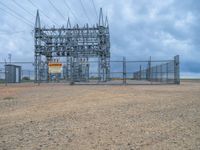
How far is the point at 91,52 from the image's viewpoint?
45.2 m

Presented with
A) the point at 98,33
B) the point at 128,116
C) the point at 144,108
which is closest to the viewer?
the point at 128,116

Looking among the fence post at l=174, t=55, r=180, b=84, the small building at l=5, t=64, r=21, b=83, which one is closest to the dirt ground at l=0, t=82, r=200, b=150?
the fence post at l=174, t=55, r=180, b=84

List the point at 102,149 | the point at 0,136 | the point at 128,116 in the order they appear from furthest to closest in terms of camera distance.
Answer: the point at 128,116, the point at 0,136, the point at 102,149

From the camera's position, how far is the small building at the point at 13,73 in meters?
41.9

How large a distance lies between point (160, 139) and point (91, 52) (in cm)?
3911

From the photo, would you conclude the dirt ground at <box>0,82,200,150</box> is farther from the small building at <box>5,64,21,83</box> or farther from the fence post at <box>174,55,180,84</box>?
the small building at <box>5,64,21,83</box>

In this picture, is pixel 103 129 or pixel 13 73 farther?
pixel 13 73

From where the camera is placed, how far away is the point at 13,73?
42.5 metres

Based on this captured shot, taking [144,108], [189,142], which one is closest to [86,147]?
[189,142]

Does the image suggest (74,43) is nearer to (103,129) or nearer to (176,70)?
(176,70)

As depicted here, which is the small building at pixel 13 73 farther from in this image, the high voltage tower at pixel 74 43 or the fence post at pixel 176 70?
the fence post at pixel 176 70

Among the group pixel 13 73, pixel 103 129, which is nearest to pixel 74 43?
pixel 13 73

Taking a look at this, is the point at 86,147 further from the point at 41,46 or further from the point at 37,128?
the point at 41,46

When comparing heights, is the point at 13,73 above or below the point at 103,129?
above
